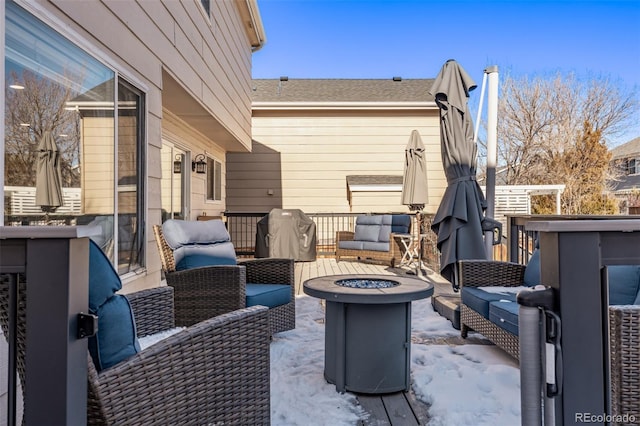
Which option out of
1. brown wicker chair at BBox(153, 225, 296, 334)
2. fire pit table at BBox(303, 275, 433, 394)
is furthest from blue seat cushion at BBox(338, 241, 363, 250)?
fire pit table at BBox(303, 275, 433, 394)

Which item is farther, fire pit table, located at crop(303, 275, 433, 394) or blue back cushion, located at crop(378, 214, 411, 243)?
blue back cushion, located at crop(378, 214, 411, 243)

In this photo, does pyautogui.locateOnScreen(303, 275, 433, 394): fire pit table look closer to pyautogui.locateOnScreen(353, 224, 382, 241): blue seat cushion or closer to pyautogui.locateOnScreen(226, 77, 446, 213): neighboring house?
pyautogui.locateOnScreen(353, 224, 382, 241): blue seat cushion

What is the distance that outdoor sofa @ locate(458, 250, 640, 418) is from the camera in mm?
1244

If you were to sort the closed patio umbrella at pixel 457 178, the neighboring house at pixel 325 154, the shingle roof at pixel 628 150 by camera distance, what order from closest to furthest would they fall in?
the closed patio umbrella at pixel 457 178 → the neighboring house at pixel 325 154 → the shingle roof at pixel 628 150

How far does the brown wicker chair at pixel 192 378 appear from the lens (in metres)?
1.19

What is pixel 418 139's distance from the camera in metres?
7.53

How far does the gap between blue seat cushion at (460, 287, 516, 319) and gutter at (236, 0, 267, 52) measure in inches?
241

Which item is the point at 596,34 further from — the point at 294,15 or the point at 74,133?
the point at 74,133

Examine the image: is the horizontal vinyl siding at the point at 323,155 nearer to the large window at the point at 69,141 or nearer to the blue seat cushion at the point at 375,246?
the blue seat cushion at the point at 375,246


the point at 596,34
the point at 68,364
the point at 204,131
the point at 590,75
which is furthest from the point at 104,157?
the point at 596,34

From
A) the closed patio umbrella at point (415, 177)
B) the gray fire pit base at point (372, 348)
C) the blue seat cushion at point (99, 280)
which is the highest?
the closed patio umbrella at point (415, 177)

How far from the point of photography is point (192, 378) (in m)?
1.43

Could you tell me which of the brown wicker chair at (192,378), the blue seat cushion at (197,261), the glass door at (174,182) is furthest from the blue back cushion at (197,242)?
the glass door at (174,182)

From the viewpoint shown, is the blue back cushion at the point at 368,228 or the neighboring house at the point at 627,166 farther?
the neighboring house at the point at 627,166
